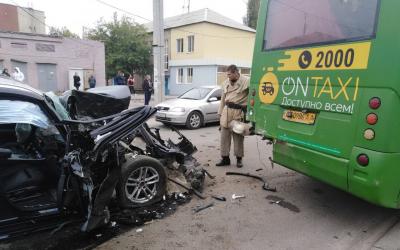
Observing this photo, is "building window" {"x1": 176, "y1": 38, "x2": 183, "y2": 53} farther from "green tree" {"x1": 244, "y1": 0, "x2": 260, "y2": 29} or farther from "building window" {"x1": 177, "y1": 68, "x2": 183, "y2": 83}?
"green tree" {"x1": 244, "y1": 0, "x2": 260, "y2": 29}

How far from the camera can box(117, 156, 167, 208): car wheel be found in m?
3.88

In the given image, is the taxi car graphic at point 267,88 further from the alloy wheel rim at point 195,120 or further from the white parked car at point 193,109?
the alloy wheel rim at point 195,120

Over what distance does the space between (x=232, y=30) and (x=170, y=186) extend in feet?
91.8

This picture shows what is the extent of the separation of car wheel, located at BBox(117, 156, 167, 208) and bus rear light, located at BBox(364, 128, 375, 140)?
240 cm

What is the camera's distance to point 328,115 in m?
3.52

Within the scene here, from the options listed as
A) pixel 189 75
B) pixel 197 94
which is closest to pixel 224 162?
pixel 197 94

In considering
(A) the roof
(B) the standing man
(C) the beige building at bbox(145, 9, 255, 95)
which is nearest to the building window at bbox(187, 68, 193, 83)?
(C) the beige building at bbox(145, 9, 255, 95)

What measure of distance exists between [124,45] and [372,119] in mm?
30770

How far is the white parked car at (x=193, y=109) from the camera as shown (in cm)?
1016

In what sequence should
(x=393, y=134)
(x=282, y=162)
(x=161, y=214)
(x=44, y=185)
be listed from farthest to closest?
(x=282, y=162), (x=161, y=214), (x=44, y=185), (x=393, y=134)

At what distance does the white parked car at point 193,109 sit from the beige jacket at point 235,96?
4449 mm

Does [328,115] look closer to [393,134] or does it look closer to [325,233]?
[393,134]

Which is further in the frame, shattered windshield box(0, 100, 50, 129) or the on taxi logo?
the on taxi logo

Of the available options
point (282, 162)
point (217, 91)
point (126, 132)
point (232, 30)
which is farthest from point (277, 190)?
point (232, 30)
